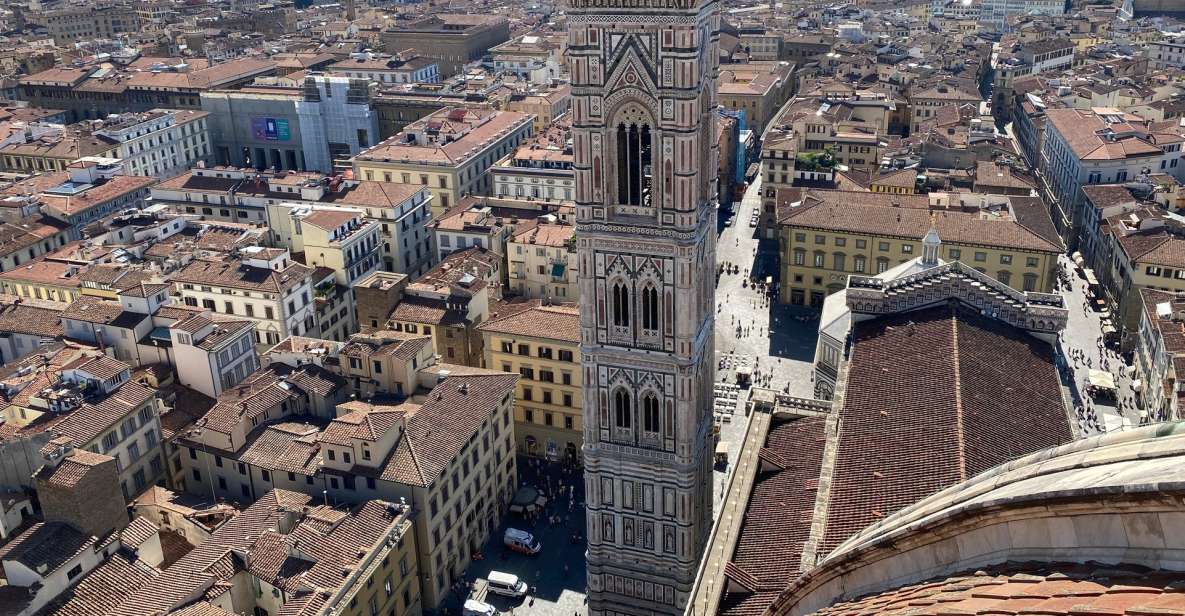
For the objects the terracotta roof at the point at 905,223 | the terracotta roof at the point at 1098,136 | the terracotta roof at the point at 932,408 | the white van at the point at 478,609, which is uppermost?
the terracotta roof at the point at 932,408

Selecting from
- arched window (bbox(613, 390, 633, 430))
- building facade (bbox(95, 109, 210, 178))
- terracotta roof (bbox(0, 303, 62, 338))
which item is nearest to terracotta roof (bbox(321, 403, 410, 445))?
arched window (bbox(613, 390, 633, 430))

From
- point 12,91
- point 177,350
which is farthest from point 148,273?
point 12,91

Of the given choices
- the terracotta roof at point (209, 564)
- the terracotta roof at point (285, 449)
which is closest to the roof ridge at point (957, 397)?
the terracotta roof at point (209, 564)

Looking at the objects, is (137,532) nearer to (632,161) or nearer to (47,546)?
(47,546)

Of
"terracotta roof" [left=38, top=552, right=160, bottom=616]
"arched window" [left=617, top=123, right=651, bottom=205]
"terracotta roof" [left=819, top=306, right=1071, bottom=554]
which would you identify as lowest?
"terracotta roof" [left=38, top=552, right=160, bottom=616]

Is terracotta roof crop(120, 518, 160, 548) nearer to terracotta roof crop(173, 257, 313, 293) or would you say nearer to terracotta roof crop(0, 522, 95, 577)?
terracotta roof crop(0, 522, 95, 577)

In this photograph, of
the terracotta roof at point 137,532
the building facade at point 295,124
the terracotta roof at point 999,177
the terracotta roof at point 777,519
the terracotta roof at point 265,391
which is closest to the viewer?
the terracotta roof at point 777,519

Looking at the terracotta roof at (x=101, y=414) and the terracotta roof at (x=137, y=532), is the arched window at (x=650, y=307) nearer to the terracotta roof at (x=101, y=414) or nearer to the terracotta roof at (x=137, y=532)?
the terracotta roof at (x=137, y=532)
